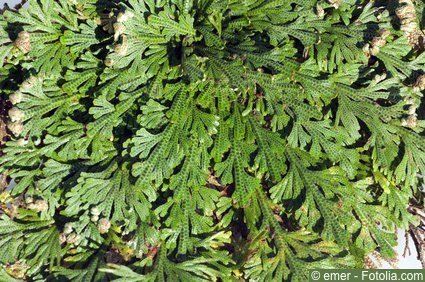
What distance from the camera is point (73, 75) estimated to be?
2242 mm

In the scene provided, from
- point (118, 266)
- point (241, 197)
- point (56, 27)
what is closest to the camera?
point (118, 266)

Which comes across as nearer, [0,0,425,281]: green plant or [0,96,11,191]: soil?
[0,0,425,281]: green plant

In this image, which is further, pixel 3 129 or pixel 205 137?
pixel 3 129

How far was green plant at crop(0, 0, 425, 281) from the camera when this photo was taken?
211cm

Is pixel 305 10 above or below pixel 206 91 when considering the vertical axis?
above

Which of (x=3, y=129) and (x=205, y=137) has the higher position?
(x=3, y=129)

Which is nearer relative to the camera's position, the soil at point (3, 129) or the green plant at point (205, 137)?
the green plant at point (205, 137)

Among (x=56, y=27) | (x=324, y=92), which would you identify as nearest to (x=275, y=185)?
(x=324, y=92)

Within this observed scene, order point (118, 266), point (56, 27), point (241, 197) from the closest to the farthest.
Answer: point (118, 266)
point (241, 197)
point (56, 27)

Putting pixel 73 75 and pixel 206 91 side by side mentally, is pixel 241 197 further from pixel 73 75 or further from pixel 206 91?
pixel 73 75

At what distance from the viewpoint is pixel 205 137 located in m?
2.16

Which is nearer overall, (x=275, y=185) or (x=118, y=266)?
(x=118, y=266)

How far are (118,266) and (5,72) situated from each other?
1104 millimetres

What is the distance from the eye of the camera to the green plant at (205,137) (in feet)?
6.91
